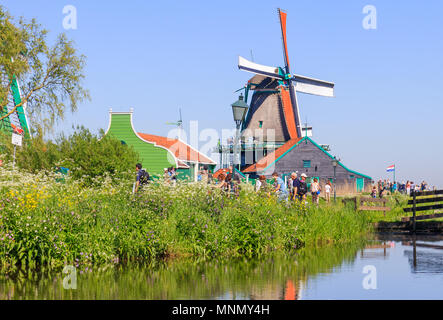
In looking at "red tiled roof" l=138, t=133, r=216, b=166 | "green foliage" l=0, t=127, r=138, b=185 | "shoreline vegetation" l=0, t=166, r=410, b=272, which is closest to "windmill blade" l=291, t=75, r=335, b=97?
"red tiled roof" l=138, t=133, r=216, b=166

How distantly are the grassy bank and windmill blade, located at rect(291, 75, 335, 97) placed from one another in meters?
43.7

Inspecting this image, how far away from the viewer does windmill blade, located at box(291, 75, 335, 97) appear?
2303 inches

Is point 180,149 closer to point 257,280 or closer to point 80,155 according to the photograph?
point 80,155

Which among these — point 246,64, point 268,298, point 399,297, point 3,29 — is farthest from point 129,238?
point 246,64

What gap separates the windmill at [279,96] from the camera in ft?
188

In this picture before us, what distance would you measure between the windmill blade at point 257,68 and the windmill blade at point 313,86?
2.38 m

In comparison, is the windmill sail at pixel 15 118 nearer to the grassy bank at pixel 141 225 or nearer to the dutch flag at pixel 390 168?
the grassy bank at pixel 141 225

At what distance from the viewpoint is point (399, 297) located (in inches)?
305

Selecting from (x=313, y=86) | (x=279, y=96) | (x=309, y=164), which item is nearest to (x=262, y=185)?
(x=309, y=164)

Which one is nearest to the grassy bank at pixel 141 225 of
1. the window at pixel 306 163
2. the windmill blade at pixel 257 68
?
the window at pixel 306 163

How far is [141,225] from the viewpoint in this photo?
11.5 meters
